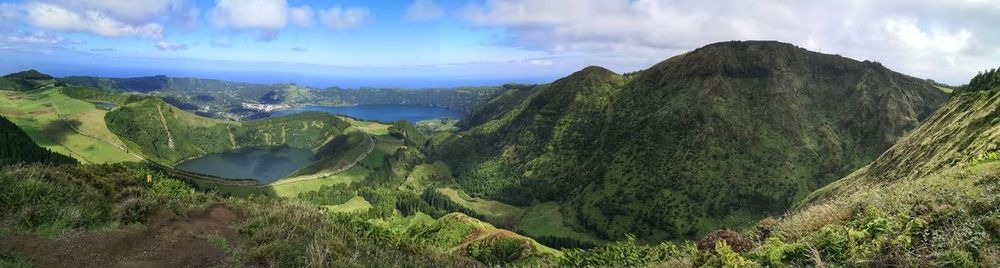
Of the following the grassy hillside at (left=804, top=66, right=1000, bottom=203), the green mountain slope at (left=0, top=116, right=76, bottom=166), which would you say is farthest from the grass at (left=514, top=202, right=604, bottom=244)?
the green mountain slope at (left=0, top=116, right=76, bottom=166)

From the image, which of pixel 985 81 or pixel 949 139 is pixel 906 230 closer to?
pixel 949 139

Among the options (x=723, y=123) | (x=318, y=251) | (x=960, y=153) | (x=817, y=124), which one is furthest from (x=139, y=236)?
(x=817, y=124)

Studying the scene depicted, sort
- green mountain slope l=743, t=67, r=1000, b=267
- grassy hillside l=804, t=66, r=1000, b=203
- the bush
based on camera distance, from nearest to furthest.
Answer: green mountain slope l=743, t=67, r=1000, b=267 < the bush < grassy hillside l=804, t=66, r=1000, b=203

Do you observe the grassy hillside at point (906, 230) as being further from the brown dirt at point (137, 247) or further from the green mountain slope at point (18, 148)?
the green mountain slope at point (18, 148)

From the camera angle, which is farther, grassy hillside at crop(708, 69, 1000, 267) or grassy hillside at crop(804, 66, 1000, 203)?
grassy hillside at crop(804, 66, 1000, 203)

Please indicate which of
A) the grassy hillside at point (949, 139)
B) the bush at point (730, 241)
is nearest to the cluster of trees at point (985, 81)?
the grassy hillside at point (949, 139)

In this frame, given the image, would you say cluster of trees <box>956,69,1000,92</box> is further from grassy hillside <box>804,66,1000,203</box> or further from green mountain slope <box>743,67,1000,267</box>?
green mountain slope <box>743,67,1000,267</box>

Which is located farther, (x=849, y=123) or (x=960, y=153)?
(x=849, y=123)

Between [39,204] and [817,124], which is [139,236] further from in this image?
[817,124]
